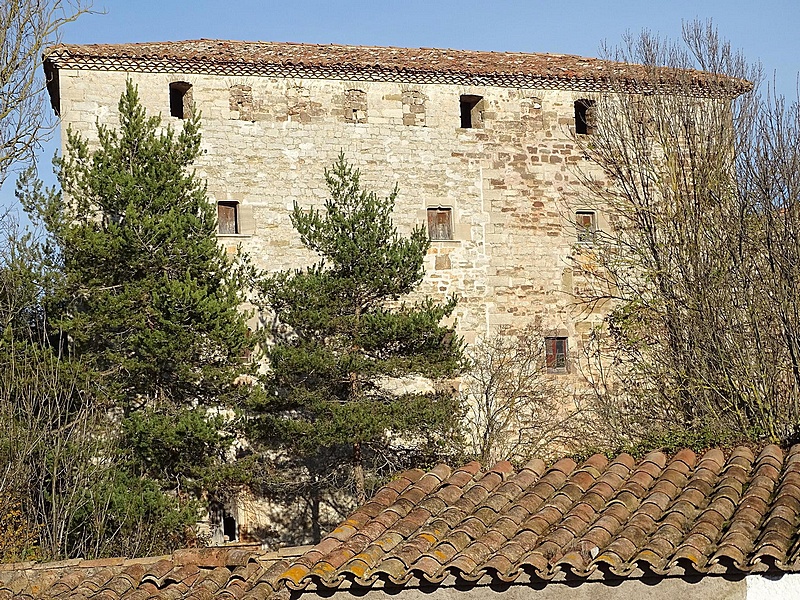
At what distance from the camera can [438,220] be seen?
23656mm

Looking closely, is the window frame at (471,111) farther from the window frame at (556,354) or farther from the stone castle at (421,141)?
the window frame at (556,354)

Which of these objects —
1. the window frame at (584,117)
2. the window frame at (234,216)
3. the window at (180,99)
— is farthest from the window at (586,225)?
the window at (180,99)

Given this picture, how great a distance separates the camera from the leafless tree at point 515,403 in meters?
22.9

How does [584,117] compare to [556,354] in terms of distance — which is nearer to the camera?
[556,354]

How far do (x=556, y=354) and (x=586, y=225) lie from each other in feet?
9.28

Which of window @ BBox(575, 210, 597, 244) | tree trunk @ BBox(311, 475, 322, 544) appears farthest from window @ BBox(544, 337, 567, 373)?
tree trunk @ BBox(311, 475, 322, 544)

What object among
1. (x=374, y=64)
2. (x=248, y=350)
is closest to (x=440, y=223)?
(x=374, y=64)

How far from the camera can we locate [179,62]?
72.9 feet

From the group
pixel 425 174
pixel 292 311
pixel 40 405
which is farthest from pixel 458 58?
pixel 40 405

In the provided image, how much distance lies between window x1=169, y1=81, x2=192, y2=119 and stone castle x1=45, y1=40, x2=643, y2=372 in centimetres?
3

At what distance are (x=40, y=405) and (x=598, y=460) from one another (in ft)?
42.5

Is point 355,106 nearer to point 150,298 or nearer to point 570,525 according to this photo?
point 150,298

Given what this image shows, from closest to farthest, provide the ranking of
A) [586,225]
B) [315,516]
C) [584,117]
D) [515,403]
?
[315,516] < [515,403] < [586,225] < [584,117]

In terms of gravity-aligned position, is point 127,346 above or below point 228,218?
below
